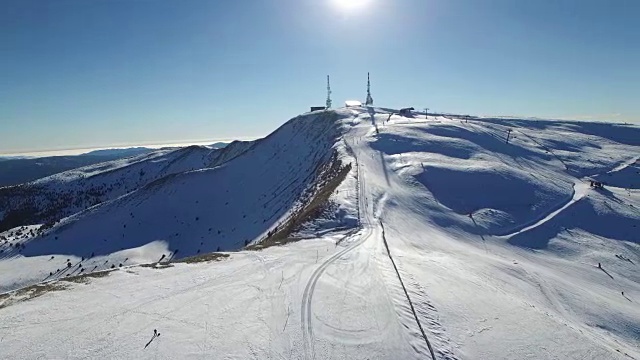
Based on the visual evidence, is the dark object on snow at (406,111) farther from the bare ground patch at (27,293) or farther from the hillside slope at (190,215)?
the bare ground patch at (27,293)

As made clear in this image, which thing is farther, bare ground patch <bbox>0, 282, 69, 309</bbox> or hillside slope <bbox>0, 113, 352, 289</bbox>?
hillside slope <bbox>0, 113, 352, 289</bbox>

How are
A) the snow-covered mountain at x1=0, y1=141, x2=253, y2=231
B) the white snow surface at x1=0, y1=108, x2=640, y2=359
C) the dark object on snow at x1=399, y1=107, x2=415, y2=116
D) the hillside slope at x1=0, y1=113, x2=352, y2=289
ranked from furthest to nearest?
the snow-covered mountain at x1=0, y1=141, x2=253, y2=231 → the dark object on snow at x1=399, y1=107, x2=415, y2=116 → the hillside slope at x1=0, y1=113, x2=352, y2=289 → the white snow surface at x1=0, y1=108, x2=640, y2=359

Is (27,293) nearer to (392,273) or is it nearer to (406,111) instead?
(392,273)

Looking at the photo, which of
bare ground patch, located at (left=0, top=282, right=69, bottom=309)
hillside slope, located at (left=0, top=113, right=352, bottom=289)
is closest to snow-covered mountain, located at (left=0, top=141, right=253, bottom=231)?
hillside slope, located at (left=0, top=113, right=352, bottom=289)

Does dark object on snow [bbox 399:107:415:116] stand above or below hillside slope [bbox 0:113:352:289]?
above

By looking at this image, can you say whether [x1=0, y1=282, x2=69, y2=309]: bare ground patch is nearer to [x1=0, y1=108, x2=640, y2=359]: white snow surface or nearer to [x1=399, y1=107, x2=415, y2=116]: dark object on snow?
[x1=0, y1=108, x2=640, y2=359]: white snow surface

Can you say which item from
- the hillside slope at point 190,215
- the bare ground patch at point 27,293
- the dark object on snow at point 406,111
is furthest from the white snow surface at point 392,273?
the dark object on snow at point 406,111

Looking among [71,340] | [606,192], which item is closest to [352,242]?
[71,340]

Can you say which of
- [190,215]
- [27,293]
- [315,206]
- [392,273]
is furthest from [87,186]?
[392,273]
